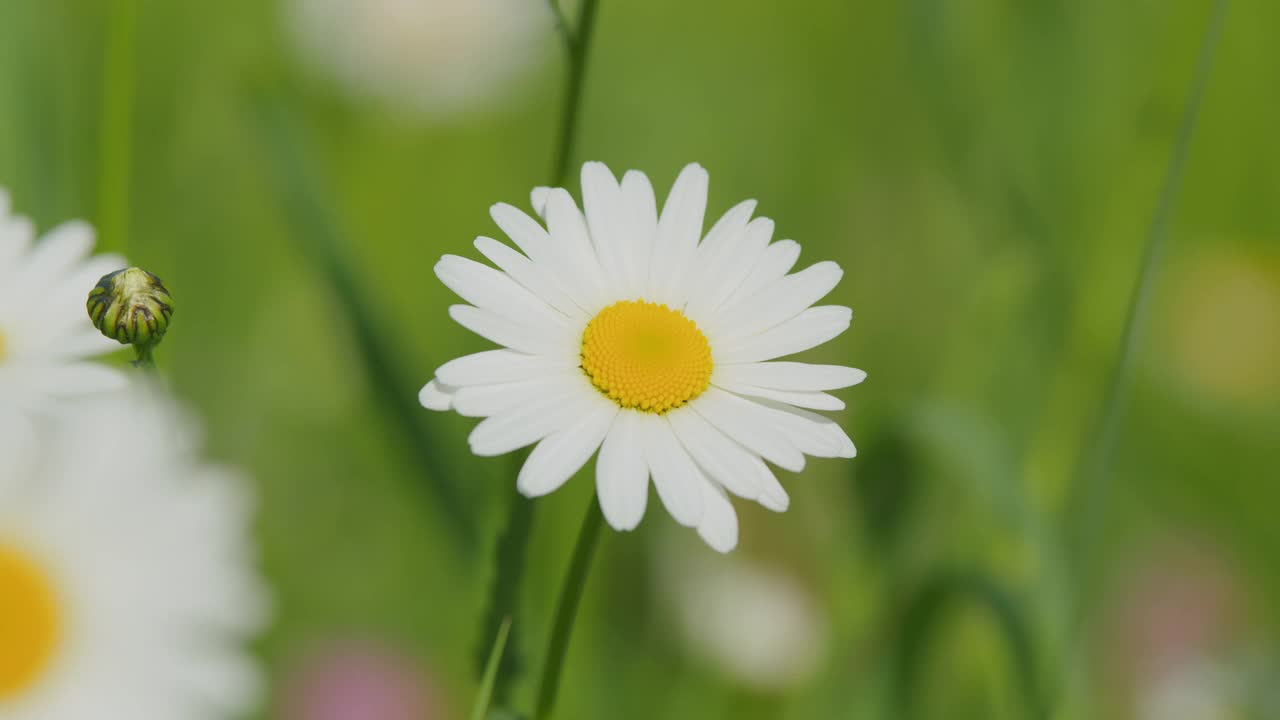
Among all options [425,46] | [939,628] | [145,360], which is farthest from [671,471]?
[425,46]

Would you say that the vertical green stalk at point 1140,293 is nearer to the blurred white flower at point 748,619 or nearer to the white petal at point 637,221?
the white petal at point 637,221

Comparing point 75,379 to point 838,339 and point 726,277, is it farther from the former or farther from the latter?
point 838,339

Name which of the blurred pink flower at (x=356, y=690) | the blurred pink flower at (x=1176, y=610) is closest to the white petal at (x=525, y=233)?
the blurred pink flower at (x=356, y=690)

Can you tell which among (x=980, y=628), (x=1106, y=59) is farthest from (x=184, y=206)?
(x=1106, y=59)

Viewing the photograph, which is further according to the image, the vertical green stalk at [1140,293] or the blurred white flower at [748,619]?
the blurred white flower at [748,619]

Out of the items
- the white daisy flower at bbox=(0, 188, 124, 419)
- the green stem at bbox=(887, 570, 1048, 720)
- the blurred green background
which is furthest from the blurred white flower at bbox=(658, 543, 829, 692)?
the white daisy flower at bbox=(0, 188, 124, 419)

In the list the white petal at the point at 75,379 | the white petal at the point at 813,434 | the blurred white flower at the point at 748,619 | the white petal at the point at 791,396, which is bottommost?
the blurred white flower at the point at 748,619
